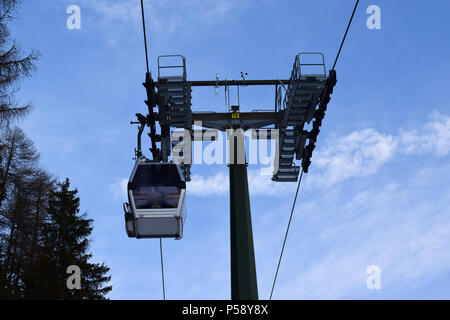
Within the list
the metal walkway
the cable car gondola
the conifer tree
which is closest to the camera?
the cable car gondola

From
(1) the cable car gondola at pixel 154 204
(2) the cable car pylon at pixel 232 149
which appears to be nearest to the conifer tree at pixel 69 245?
(2) the cable car pylon at pixel 232 149

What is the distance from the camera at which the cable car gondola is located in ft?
29.0

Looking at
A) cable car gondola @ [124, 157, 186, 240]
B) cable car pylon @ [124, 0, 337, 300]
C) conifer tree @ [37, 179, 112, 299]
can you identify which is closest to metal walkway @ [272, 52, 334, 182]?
→ cable car pylon @ [124, 0, 337, 300]

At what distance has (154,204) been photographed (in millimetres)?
8906

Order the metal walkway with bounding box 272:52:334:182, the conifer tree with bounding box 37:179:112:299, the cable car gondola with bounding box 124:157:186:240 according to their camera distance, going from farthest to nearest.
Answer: the conifer tree with bounding box 37:179:112:299, the metal walkway with bounding box 272:52:334:182, the cable car gondola with bounding box 124:157:186:240

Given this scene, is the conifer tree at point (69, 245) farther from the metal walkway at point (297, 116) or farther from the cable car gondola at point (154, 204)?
the cable car gondola at point (154, 204)

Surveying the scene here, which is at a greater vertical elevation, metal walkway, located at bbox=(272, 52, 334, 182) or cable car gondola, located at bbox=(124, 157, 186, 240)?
metal walkway, located at bbox=(272, 52, 334, 182)

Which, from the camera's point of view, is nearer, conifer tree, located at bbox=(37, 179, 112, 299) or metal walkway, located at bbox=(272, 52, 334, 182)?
metal walkway, located at bbox=(272, 52, 334, 182)

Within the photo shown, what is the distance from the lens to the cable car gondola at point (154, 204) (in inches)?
348

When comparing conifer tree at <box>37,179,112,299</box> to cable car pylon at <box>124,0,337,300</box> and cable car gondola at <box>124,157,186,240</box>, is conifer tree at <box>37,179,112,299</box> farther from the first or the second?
cable car gondola at <box>124,157,186,240</box>

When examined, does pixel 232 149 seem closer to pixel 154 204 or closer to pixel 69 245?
pixel 154 204

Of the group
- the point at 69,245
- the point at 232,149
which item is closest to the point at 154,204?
the point at 232,149

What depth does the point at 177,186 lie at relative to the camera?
9.02 m
